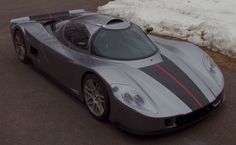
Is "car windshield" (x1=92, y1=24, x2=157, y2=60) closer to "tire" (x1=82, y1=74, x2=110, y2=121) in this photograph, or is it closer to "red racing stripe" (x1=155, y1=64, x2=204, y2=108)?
"red racing stripe" (x1=155, y1=64, x2=204, y2=108)

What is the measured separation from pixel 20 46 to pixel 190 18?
482cm

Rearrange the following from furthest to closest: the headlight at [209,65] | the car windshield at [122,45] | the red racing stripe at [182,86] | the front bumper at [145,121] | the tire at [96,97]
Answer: the headlight at [209,65] < the car windshield at [122,45] < the tire at [96,97] < the red racing stripe at [182,86] < the front bumper at [145,121]

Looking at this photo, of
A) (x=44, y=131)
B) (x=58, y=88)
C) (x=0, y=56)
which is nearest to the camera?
(x=44, y=131)

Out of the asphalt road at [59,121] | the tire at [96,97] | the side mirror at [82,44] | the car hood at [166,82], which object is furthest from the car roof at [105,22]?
the asphalt road at [59,121]

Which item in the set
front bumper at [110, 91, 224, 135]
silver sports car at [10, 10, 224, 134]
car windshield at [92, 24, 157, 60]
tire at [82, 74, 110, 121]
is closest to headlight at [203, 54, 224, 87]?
silver sports car at [10, 10, 224, 134]

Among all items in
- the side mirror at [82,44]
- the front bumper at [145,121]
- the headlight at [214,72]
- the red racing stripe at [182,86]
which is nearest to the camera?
the front bumper at [145,121]

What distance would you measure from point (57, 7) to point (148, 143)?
8.78 meters

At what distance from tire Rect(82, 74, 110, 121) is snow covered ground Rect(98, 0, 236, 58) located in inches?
143

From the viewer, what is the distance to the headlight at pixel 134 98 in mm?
4312

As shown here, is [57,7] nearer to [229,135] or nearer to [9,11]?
[9,11]

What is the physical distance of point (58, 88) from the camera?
6.09 meters

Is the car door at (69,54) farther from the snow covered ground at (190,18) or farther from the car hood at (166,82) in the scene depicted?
the snow covered ground at (190,18)

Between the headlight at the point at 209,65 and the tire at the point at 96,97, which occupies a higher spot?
the headlight at the point at 209,65

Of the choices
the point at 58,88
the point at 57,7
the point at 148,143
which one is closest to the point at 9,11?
the point at 57,7
